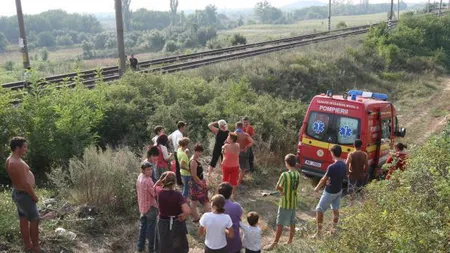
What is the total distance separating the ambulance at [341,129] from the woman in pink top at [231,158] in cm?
247

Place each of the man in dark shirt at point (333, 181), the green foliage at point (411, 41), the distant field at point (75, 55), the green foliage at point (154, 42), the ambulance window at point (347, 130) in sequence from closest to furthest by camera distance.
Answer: the man in dark shirt at point (333, 181) → the ambulance window at point (347, 130) → the distant field at point (75, 55) → the green foliage at point (411, 41) → the green foliage at point (154, 42)

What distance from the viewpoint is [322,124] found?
10.3 metres

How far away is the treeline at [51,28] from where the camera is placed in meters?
96.7

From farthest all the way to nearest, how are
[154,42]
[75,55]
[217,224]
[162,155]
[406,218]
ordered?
[154,42] → [75,55] → [162,155] → [217,224] → [406,218]

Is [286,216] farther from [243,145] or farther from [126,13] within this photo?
[126,13]

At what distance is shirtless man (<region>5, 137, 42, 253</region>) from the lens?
5.89 meters

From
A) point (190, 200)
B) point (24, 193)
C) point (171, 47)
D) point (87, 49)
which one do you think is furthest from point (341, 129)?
point (87, 49)

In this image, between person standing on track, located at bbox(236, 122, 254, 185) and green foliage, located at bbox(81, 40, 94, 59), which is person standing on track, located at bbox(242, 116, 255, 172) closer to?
person standing on track, located at bbox(236, 122, 254, 185)

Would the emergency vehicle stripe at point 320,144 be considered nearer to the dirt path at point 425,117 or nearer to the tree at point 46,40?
the dirt path at point 425,117

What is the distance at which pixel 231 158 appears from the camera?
28.0 feet

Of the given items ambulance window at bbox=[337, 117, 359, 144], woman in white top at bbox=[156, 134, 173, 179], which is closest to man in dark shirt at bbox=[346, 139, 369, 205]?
ambulance window at bbox=[337, 117, 359, 144]

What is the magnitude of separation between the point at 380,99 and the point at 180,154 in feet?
19.1

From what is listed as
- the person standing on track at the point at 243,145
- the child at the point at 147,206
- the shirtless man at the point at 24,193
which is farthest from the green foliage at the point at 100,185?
the person standing on track at the point at 243,145

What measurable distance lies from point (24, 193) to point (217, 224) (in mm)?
2736
